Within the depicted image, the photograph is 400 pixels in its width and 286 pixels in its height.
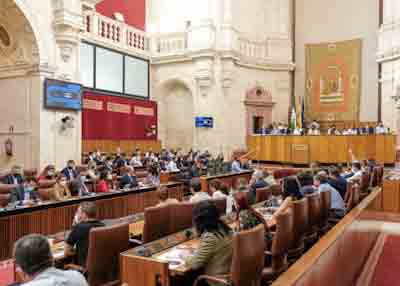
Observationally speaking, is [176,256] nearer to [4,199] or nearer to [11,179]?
[4,199]

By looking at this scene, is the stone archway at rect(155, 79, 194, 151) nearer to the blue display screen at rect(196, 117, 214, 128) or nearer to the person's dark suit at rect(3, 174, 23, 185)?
the blue display screen at rect(196, 117, 214, 128)

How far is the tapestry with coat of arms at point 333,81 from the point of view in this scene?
16797mm

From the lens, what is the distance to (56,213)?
5.34m

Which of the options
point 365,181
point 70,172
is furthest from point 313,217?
point 70,172

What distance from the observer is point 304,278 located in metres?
2.15

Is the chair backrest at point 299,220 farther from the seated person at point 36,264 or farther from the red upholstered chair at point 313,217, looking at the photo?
the seated person at point 36,264

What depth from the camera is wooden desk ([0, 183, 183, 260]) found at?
4.64 m

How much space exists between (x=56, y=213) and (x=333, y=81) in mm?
14923

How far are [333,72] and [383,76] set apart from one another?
98.3 inches

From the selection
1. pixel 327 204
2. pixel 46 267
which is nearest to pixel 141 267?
pixel 46 267

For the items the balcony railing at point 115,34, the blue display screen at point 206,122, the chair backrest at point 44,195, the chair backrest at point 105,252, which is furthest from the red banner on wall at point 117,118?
the chair backrest at point 105,252

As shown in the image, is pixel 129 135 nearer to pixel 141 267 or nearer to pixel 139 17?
pixel 139 17

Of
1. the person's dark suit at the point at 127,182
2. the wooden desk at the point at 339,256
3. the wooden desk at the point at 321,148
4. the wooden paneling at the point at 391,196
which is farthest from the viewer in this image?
the wooden desk at the point at 321,148

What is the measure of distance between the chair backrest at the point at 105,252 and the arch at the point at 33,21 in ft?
25.5
